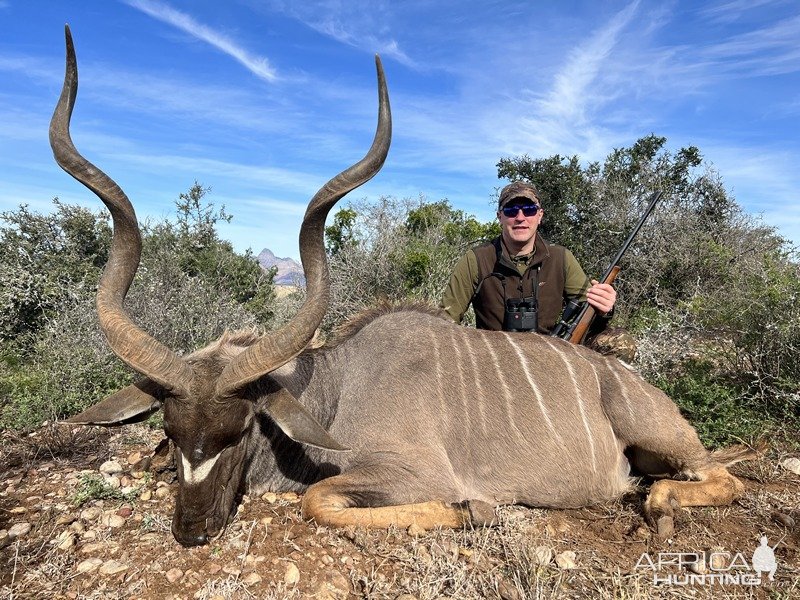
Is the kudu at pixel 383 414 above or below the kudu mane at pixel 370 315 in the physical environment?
below

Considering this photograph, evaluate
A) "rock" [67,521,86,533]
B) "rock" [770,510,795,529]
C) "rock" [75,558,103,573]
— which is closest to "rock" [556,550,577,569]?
"rock" [770,510,795,529]

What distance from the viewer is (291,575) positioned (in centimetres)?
211

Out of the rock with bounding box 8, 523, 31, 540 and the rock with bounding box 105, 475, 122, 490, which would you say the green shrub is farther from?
the rock with bounding box 8, 523, 31, 540

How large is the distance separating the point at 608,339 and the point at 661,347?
0.97 meters

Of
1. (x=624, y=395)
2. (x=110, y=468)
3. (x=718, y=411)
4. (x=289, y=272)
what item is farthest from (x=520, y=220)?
(x=289, y=272)

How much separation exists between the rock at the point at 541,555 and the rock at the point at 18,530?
2218mm

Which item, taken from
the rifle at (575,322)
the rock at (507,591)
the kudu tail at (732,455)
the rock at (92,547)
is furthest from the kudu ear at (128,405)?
the kudu tail at (732,455)

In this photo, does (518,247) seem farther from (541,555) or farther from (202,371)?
(202,371)

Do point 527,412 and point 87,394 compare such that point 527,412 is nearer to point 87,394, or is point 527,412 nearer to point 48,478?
point 48,478

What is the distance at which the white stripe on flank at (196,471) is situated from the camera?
2293 millimetres

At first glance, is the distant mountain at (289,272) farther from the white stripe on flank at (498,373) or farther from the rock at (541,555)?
the rock at (541,555)

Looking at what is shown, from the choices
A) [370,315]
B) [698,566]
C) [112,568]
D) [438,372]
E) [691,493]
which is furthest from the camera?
[370,315]

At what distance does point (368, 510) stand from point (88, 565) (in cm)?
116

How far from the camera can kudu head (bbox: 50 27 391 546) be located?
2.30 m
